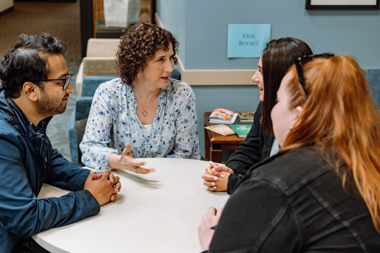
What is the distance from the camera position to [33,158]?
158 centimetres

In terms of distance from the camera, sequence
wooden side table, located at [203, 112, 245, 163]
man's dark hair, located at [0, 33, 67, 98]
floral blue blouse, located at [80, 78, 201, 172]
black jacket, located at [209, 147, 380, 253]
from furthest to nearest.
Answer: wooden side table, located at [203, 112, 245, 163], floral blue blouse, located at [80, 78, 201, 172], man's dark hair, located at [0, 33, 67, 98], black jacket, located at [209, 147, 380, 253]

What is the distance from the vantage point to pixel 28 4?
43.8 feet

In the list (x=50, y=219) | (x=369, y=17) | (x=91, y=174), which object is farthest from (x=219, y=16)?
(x=50, y=219)

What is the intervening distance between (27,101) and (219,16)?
6.62 feet

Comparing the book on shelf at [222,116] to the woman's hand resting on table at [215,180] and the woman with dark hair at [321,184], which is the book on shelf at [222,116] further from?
the woman with dark hair at [321,184]

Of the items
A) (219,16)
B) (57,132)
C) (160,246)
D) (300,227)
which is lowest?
(57,132)

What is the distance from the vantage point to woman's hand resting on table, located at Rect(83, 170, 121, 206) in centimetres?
159

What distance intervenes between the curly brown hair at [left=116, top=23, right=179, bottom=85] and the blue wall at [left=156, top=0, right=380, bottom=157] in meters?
0.94

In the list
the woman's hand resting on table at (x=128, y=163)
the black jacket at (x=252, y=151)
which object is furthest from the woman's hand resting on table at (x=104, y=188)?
the black jacket at (x=252, y=151)

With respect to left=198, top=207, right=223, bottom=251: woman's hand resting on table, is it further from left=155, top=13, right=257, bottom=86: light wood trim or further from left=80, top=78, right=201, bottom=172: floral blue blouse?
left=155, top=13, right=257, bottom=86: light wood trim

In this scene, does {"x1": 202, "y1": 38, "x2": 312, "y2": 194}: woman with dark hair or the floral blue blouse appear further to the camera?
the floral blue blouse

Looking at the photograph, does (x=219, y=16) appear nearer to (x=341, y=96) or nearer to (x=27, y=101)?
(x=27, y=101)

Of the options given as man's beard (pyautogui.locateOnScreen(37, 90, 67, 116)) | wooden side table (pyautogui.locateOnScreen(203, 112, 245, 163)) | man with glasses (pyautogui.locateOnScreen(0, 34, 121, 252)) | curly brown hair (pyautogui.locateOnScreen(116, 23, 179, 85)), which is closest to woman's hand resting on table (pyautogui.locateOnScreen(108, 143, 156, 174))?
man with glasses (pyautogui.locateOnScreen(0, 34, 121, 252))

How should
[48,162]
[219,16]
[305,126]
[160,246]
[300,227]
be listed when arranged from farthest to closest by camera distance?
[219,16], [48,162], [160,246], [305,126], [300,227]
